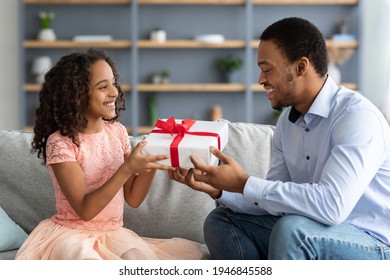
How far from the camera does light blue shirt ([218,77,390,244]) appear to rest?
176 cm

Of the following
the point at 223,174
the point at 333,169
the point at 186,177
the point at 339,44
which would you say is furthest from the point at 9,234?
the point at 339,44

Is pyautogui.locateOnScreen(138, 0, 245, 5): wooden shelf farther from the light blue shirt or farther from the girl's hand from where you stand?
the girl's hand

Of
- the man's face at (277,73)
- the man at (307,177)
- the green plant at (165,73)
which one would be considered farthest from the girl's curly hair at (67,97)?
the green plant at (165,73)

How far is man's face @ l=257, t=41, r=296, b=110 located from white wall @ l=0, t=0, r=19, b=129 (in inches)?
151

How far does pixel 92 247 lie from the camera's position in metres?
1.89

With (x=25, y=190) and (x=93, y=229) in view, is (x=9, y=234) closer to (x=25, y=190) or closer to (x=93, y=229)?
(x=25, y=190)

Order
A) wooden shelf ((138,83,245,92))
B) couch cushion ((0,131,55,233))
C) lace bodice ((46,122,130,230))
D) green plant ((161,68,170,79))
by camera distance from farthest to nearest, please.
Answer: green plant ((161,68,170,79)), wooden shelf ((138,83,245,92)), couch cushion ((0,131,55,233)), lace bodice ((46,122,130,230))

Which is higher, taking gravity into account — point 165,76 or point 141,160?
point 165,76

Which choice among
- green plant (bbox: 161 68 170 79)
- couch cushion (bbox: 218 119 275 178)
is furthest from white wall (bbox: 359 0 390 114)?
couch cushion (bbox: 218 119 275 178)

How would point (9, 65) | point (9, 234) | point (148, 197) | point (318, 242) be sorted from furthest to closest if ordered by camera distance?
point (9, 65), point (148, 197), point (9, 234), point (318, 242)

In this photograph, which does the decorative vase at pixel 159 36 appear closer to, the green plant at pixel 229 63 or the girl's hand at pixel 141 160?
the green plant at pixel 229 63

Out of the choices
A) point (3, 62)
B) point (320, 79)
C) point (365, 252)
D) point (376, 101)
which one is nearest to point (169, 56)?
point (3, 62)

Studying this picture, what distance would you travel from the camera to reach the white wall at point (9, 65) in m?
5.48

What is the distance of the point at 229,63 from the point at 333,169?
421 cm
